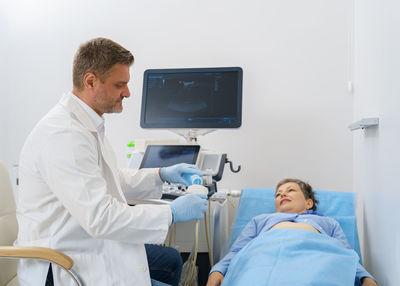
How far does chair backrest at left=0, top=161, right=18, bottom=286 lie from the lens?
1.40 metres

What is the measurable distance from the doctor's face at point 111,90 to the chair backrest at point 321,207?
100 cm

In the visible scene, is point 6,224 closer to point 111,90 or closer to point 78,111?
point 78,111

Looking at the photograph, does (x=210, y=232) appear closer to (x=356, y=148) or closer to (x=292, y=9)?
(x=356, y=148)

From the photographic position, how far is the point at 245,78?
2.49 m

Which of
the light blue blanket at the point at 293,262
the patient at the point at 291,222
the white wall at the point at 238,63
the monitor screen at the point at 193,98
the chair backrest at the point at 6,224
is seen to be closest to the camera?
the light blue blanket at the point at 293,262

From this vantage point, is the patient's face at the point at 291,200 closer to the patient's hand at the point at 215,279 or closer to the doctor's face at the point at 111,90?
the patient's hand at the point at 215,279

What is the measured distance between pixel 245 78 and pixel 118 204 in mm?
1565

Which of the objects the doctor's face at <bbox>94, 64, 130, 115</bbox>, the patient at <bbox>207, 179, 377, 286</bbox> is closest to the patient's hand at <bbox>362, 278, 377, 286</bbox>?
the patient at <bbox>207, 179, 377, 286</bbox>

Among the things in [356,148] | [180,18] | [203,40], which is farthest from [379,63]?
[180,18]

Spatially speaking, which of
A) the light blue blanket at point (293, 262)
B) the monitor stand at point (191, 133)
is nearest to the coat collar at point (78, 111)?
the light blue blanket at point (293, 262)

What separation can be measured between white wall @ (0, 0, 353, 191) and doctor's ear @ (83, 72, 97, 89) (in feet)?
4.23

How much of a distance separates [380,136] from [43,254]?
1409mm

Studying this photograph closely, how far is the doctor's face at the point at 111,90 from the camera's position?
1.33 m

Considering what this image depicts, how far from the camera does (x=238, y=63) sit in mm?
2506
